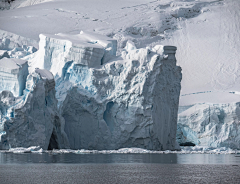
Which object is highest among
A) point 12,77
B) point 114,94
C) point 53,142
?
point 12,77

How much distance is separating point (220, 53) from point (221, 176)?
2780cm

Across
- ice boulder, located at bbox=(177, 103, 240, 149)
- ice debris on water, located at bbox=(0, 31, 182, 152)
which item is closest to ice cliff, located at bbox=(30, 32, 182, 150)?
ice debris on water, located at bbox=(0, 31, 182, 152)

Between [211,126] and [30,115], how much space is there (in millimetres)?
11833

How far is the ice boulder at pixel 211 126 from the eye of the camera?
27.0m

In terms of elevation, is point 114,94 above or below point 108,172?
above

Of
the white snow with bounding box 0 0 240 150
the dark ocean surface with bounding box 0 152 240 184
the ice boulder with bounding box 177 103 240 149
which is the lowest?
the dark ocean surface with bounding box 0 152 240 184

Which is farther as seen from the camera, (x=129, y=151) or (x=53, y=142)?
(x=129, y=151)

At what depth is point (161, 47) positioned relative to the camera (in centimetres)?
2366

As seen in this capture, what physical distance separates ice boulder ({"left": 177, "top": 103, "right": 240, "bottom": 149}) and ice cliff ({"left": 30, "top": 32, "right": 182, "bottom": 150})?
13.8ft

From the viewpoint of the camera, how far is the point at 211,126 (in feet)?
89.9

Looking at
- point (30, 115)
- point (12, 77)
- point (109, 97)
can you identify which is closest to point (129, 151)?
point (109, 97)

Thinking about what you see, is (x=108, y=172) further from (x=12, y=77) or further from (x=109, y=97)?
(x=109, y=97)

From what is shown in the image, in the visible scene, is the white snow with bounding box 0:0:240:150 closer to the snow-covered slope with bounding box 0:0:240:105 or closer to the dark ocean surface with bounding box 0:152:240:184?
the snow-covered slope with bounding box 0:0:240:105

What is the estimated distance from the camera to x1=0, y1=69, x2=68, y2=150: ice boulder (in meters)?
19.4
